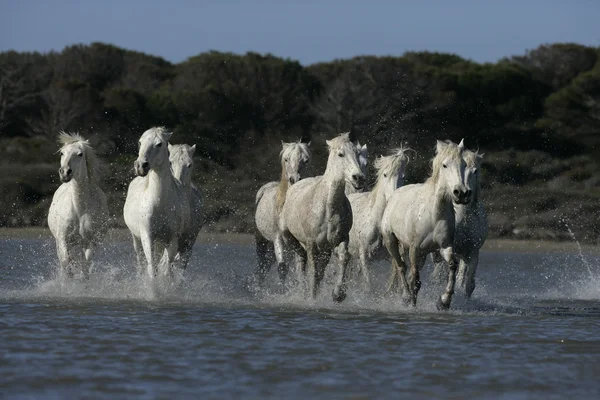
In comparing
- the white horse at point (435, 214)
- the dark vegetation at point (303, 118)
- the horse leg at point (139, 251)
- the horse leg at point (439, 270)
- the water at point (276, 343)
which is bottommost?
the water at point (276, 343)

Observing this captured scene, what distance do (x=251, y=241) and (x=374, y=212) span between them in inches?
450

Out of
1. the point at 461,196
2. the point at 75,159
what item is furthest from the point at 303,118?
the point at 461,196

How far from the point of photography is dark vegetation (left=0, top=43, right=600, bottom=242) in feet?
88.1

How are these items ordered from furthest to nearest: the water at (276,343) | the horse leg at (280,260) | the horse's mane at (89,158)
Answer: the horse leg at (280,260), the horse's mane at (89,158), the water at (276,343)

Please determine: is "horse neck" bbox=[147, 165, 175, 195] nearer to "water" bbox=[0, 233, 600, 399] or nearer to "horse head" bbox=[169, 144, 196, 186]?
"water" bbox=[0, 233, 600, 399]

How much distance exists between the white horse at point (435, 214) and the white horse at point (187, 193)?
7.87 ft

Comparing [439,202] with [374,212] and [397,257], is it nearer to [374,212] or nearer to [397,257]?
[397,257]

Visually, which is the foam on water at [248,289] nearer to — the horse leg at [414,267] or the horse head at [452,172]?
the horse leg at [414,267]

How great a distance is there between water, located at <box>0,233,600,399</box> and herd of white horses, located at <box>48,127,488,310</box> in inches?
12.6

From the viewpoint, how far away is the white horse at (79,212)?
468 inches

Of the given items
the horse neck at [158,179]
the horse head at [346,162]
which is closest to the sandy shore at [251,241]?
the horse neck at [158,179]

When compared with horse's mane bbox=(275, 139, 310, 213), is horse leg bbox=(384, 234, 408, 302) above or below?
below

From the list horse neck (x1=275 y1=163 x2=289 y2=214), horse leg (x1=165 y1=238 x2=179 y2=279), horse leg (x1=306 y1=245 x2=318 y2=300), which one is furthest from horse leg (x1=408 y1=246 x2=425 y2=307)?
horse leg (x1=165 y1=238 x2=179 y2=279)

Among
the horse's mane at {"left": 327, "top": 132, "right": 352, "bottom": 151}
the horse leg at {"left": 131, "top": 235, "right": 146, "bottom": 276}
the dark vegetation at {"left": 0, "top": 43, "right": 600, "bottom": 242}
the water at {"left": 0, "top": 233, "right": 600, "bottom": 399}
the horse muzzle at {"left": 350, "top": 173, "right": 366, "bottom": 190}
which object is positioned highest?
the dark vegetation at {"left": 0, "top": 43, "right": 600, "bottom": 242}
